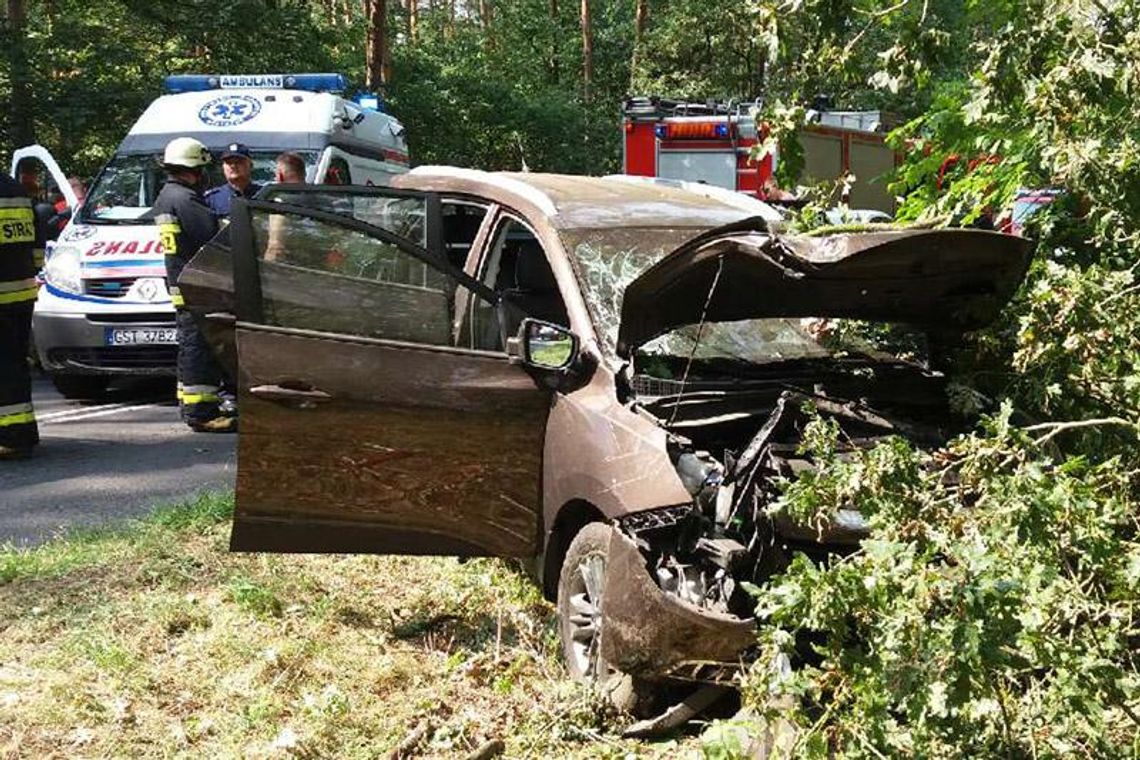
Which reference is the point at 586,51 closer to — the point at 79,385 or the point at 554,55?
the point at 554,55

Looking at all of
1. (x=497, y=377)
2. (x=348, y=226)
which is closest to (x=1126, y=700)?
(x=497, y=377)

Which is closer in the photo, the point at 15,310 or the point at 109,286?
the point at 15,310

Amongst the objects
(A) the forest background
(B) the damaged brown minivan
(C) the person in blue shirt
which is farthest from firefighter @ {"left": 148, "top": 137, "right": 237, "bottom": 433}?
(A) the forest background

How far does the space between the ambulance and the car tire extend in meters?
5.96

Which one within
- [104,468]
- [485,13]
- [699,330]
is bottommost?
[104,468]

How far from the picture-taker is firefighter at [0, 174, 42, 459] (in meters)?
6.99

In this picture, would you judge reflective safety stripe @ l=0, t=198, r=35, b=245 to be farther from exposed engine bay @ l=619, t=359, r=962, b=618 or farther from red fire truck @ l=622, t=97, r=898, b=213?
red fire truck @ l=622, t=97, r=898, b=213

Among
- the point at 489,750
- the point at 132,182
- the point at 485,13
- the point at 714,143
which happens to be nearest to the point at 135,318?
the point at 132,182

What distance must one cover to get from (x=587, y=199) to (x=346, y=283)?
1.11 m

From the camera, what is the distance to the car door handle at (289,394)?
3906mm

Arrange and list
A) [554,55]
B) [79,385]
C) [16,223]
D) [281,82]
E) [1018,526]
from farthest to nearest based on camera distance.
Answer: [554,55] → [281,82] → [79,385] → [16,223] → [1018,526]

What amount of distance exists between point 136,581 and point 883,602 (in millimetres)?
3373

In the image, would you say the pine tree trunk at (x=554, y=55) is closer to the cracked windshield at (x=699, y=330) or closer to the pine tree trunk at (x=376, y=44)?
the pine tree trunk at (x=376, y=44)

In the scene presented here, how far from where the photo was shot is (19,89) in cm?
1573
